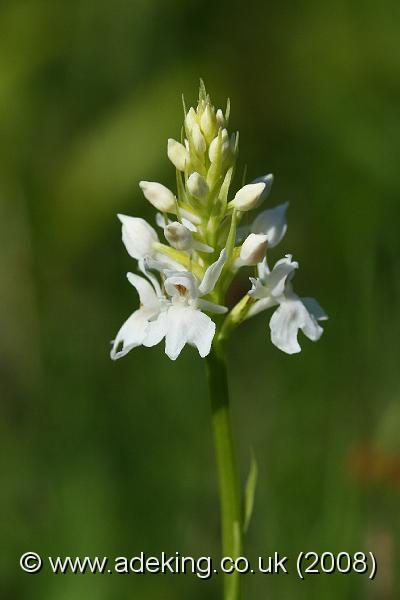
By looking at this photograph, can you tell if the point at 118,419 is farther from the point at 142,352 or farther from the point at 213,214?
the point at 213,214

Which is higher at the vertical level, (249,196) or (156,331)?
(249,196)

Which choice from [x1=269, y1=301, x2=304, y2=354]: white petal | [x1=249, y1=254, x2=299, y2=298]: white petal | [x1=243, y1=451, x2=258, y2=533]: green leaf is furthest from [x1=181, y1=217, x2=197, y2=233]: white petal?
[x1=243, y1=451, x2=258, y2=533]: green leaf

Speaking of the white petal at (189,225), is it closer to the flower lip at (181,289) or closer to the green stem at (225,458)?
the flower lip at (181,289)

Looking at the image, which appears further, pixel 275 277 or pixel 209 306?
pixel 275 277

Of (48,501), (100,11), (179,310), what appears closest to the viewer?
(179,310)

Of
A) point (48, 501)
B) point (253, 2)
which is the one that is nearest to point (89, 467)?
point (48, 501)

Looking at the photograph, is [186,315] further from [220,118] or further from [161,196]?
[220,118]

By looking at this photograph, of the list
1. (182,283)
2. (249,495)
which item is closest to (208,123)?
(182,283)
